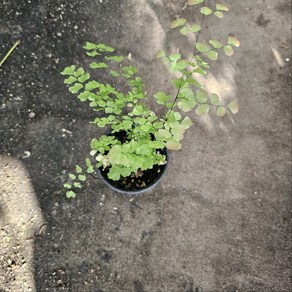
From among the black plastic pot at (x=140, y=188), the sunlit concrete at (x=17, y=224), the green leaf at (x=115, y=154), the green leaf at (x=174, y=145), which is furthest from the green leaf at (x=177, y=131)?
the sunlit concrete at (x=17, y=224)

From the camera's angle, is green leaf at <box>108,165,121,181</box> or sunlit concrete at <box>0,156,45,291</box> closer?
green leaf at <box>108,165,121,181</box>

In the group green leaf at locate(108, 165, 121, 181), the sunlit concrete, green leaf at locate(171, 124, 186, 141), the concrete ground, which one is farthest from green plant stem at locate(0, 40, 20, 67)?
green leaf at locate(171, 124, 186, 141)

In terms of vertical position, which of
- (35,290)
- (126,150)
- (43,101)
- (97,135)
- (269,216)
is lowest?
(269,216)

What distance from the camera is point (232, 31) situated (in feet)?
10.8

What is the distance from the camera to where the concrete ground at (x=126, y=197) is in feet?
7.91

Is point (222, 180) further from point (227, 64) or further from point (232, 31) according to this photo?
point (232, 31)

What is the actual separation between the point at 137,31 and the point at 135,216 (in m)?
1.65

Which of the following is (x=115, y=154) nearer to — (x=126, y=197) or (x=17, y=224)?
(x=126, y=197)

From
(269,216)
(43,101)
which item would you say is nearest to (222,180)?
(269,216)

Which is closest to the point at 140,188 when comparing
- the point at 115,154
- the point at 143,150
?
the point at 143,150

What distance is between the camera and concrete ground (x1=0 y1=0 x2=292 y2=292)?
2.41 meters

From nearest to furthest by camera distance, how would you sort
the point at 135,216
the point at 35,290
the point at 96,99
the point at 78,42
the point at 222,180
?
1. the point at 96,99
2. the point at 35,290
3. the point at 135,216
4. the point at 222,180
5. the point at 78,42

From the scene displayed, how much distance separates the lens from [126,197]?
2.60 m

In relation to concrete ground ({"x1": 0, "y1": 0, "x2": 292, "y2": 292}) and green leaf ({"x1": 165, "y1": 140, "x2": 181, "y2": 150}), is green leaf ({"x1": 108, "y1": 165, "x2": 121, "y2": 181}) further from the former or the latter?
concrete ground ({"x1": 0, "y1": 0, "x2": 292, "y2": 292})
